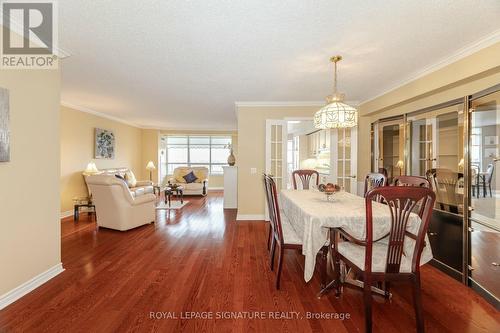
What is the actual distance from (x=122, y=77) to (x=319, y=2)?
9.45ft

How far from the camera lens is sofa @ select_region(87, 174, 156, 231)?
12.8 feet

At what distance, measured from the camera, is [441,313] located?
1924mm

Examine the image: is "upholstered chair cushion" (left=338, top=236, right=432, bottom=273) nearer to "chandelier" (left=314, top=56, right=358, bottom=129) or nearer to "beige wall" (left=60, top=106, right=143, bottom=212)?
"chandelier" (left=314, top=56, right=358, bottom=129)

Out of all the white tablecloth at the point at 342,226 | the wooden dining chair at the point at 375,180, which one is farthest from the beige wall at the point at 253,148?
the white tablecloth at the point at 342,226

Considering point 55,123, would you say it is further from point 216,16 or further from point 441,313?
point 441,313

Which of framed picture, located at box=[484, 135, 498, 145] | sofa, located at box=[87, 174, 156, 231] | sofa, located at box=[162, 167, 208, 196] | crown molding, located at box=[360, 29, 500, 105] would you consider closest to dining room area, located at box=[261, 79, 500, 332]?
framed picture, located at box=[484, 135, 498, 145]

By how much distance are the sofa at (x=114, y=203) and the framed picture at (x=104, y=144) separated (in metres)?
2.47

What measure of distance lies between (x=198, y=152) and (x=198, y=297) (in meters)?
8.05

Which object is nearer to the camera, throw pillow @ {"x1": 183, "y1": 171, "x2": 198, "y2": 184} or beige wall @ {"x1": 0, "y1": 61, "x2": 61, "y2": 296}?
beige wall @ {"x1": 0, "y1": 61, "x2": 61, "y2": 296}

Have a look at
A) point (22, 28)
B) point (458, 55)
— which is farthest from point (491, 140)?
point (22, 28)

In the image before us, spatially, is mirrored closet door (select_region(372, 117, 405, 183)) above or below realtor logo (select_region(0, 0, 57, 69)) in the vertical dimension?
below

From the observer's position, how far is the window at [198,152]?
9.72m

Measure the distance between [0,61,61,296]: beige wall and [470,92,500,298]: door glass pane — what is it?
4211 mm

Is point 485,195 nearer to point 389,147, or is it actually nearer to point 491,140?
point 491,140
